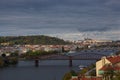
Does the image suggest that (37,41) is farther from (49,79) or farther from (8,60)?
(49,79)

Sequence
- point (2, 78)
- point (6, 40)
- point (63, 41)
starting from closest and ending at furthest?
point (2, 78), point (6, 40), point (63, 41)

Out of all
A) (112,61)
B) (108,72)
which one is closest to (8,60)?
(112,61)

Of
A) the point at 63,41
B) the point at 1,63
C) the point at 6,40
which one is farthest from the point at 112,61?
the point at 63,41

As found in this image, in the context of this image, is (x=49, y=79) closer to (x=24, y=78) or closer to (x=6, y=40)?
(x=24, y=78)

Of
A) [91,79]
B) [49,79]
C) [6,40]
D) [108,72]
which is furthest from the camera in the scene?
[6,40]

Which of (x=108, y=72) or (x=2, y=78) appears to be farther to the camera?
(x=2, y=78)

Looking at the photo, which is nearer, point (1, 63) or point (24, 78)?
point (24, 78)

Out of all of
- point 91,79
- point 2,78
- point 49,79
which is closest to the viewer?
point 91,79

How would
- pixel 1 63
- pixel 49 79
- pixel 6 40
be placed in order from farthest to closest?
pixel 6 40, pixel 1 63, pixel 49 79
